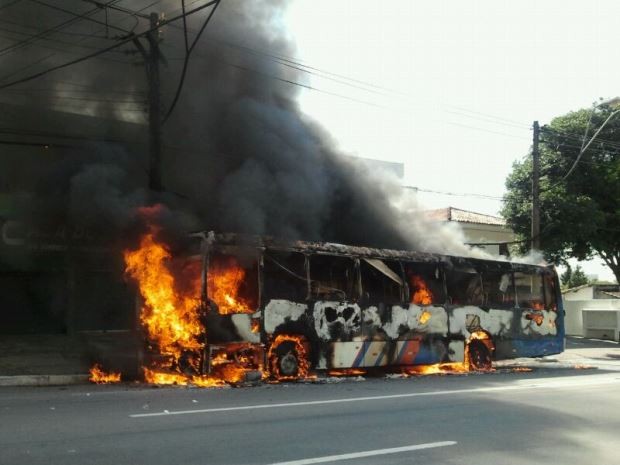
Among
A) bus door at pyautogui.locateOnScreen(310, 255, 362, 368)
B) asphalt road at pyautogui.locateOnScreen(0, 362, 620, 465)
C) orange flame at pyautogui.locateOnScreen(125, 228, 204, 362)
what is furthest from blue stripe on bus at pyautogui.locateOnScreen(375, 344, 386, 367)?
orange flame at pyautogui.locateOnScreen(125, 228, 204, 362)

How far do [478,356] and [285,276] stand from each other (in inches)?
231

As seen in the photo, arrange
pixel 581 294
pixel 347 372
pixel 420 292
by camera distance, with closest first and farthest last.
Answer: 1. pixel 347 372
2. pixel 420 292
3. pixel 581 294

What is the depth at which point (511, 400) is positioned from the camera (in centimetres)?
904

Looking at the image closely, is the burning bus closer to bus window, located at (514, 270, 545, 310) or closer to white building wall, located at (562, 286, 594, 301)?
bus window, located at (514, 270, 545, 310)

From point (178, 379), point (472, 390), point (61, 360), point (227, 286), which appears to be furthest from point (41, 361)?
point (472, 390)

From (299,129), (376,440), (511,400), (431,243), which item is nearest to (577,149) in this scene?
(431,243)

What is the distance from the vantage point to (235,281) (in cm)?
1096

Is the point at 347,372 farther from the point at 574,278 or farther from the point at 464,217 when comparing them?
the point at 574,278

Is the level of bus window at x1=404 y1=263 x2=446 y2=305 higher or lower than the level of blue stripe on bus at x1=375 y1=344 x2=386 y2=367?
higher

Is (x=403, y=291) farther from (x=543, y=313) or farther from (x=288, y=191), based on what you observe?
(x=543, y=313)

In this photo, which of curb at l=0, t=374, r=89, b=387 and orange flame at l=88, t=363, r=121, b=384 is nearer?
curb at l=0, t=374, r=89, b=387

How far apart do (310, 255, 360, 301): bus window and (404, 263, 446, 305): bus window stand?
161cm

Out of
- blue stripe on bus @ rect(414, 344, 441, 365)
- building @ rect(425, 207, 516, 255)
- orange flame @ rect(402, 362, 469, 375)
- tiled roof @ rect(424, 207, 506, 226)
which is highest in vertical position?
tiled roof @ rect(424, 207, 506, 226)

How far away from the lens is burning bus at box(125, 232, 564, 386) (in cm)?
1059
